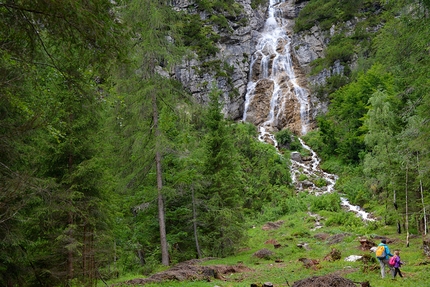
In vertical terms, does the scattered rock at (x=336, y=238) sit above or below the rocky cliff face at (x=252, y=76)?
below

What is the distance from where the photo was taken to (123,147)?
44.5ft

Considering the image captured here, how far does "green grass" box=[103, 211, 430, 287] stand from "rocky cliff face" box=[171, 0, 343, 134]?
23270 millimetres

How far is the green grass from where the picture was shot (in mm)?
10030

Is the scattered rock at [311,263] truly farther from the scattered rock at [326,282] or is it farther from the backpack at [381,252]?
the scattered rock at [326,282]

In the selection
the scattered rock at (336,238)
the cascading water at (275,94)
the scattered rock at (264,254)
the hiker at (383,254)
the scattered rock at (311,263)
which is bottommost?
the scattered rock at (264,254)

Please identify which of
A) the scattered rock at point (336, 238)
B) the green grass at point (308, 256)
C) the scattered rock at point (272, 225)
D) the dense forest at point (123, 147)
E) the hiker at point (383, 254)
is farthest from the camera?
the scattered rock at point (272, 225)

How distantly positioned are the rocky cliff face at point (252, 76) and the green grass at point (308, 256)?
916 inches

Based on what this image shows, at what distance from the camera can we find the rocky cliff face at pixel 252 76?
148 ft

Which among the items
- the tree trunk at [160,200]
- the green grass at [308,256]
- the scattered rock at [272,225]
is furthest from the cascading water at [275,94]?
the tree trunk at [160,200]

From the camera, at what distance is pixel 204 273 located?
11.1m

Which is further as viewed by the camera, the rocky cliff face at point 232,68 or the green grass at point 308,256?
the rocky cliff face at point 232,68

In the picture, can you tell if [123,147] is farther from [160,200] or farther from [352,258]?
[352,258]

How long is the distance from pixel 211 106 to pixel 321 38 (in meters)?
39.7

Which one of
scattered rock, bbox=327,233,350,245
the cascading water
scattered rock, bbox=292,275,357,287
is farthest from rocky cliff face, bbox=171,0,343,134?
scattered rock, bbox=292,275,357,287
